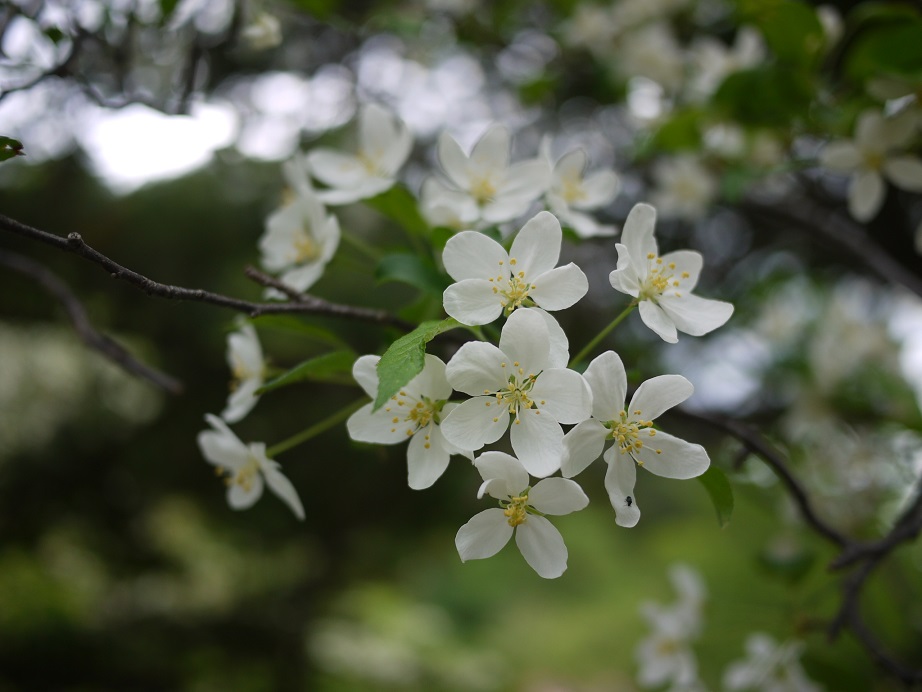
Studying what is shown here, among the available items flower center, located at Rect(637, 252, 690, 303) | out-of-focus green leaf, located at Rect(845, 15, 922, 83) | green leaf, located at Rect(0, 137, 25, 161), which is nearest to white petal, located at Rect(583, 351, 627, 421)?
flower center, located at Rect(637, 252, 690, 303)

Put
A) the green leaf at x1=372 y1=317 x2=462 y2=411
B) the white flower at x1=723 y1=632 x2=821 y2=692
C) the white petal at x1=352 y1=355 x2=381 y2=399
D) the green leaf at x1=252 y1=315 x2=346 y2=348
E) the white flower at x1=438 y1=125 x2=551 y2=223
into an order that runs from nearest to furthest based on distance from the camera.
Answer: the green leaf at x1=372 y1=317 x2=462 y2=411, the white petal at x1=352 y1=355 x2=381 y2=399, the green leaf at x1=252 y1=315 x2=346 y2=348, the white flower at x1=438 y1=125 x2=551 y2=223, the white flower at x1=723 y1=632 x2=821 y2=692

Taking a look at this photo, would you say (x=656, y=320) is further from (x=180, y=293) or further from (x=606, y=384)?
(x=180, y=293)

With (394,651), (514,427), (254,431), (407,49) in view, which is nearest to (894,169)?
(514,427)

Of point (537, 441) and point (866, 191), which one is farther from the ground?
point (866, 191)

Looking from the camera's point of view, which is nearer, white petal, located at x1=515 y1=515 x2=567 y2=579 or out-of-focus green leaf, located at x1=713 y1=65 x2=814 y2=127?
white petal, located at x1=515 y1=515 x2=567 y2=579

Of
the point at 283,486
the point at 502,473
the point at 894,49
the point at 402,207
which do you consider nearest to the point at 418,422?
the point at 502,473

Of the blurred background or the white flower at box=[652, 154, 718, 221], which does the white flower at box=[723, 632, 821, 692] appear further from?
the white flower at box=[652, 154, 718, 221]

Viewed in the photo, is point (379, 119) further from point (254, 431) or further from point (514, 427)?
point (254, 431)
